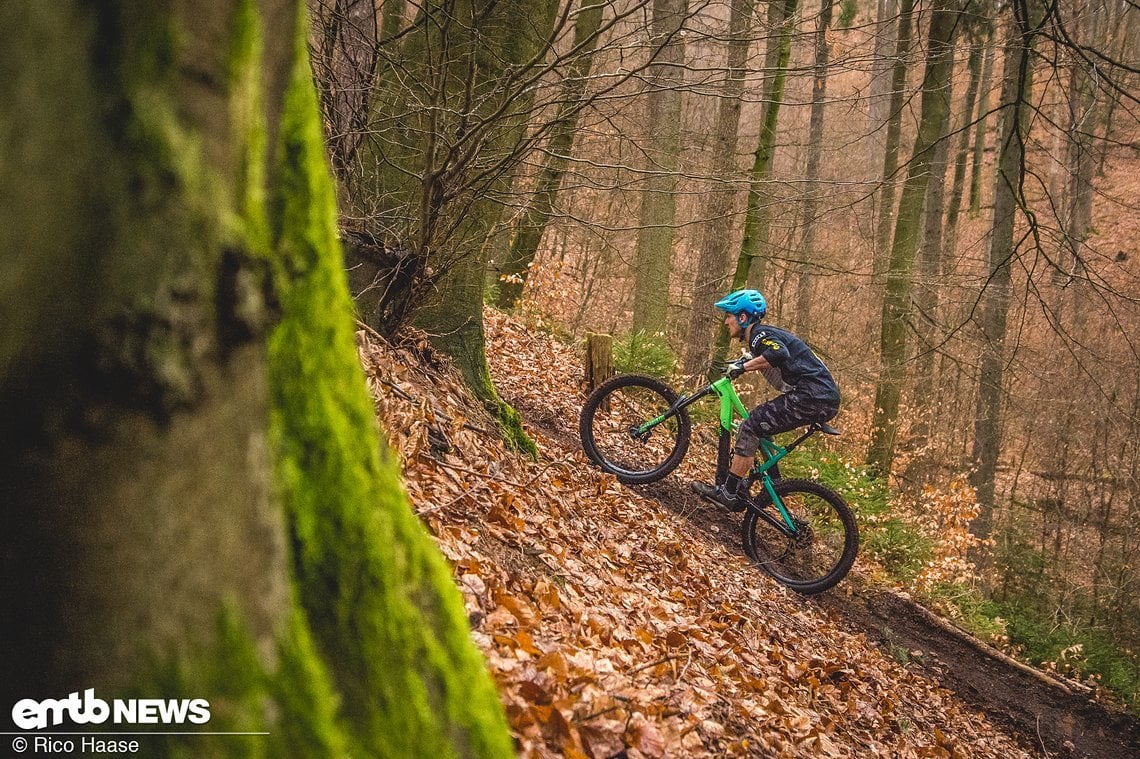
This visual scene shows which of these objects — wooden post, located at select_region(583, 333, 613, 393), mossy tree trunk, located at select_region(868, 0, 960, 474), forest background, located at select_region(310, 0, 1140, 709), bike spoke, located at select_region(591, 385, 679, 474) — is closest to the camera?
forest background, located at select_region(310, 0, 1140, 709)

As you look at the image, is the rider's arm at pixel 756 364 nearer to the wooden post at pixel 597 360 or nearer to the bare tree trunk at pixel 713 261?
the wooden post at pixel 597 360

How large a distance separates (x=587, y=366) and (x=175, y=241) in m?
9.67

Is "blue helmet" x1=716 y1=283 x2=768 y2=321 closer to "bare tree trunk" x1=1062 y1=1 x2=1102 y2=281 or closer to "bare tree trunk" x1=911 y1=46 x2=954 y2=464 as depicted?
"bare tree trunk" x1=1062 y1=1 x2=1102 y2=281

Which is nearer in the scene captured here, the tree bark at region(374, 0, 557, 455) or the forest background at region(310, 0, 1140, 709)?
the forest background at region(310, 0, 1140, 709)

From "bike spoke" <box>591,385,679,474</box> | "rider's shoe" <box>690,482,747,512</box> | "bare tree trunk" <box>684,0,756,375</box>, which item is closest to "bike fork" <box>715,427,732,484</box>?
"rider's shoe" <box>690,482,747,512</box>

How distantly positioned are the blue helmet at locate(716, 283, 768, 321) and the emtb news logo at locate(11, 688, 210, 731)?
6.72m

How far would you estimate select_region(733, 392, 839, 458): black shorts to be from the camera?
295 inches

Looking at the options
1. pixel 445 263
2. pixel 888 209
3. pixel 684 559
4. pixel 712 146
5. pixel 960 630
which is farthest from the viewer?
pixel 888 209

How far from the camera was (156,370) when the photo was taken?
114 centimetres

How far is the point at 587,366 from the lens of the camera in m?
10.8

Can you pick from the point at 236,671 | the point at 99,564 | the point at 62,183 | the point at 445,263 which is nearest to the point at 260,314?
the point at 62,183

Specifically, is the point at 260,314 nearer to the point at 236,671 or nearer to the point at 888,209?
the point at 236,671

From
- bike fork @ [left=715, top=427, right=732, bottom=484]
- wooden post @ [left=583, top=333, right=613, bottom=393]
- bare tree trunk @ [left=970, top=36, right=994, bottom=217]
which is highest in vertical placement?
bare tree trunk @ [left=970, top=36, right=994, bottom=217]

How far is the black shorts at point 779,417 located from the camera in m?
7.48
